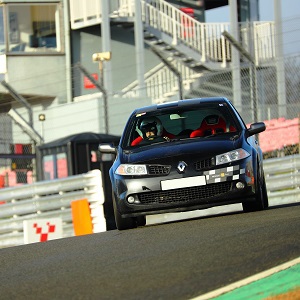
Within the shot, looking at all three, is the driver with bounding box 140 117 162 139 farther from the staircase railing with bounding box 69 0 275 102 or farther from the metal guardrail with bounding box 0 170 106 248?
the staircase railing with bounding box 69 0 275 102

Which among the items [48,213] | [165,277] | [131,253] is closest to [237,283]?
[165,277]

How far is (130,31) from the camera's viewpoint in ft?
119

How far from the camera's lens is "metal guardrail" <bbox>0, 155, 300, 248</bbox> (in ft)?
54.9

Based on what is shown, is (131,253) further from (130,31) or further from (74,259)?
(130,31)

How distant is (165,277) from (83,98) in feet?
90.7

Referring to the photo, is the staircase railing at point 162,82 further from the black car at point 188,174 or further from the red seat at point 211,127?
the black car at point 188,174

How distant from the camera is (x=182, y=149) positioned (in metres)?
12.0

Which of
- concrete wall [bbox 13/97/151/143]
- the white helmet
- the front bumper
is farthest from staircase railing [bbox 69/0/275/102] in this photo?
the front bumper

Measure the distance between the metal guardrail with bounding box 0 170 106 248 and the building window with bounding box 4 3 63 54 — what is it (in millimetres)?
17816

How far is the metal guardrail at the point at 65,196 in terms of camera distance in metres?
16.7

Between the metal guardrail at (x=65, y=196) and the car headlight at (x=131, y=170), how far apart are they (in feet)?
13.1

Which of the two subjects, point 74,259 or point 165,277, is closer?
point 165,277

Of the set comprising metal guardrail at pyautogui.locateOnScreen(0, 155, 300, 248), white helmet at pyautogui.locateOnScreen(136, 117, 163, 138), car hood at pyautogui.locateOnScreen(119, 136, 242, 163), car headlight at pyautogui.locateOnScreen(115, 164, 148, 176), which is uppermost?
white helmet at pyautogui.locateOnScreen(136, 117, 163, 138)

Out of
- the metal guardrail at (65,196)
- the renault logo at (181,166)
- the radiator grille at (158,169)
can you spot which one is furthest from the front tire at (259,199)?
the metal guardrail at (65,196)
